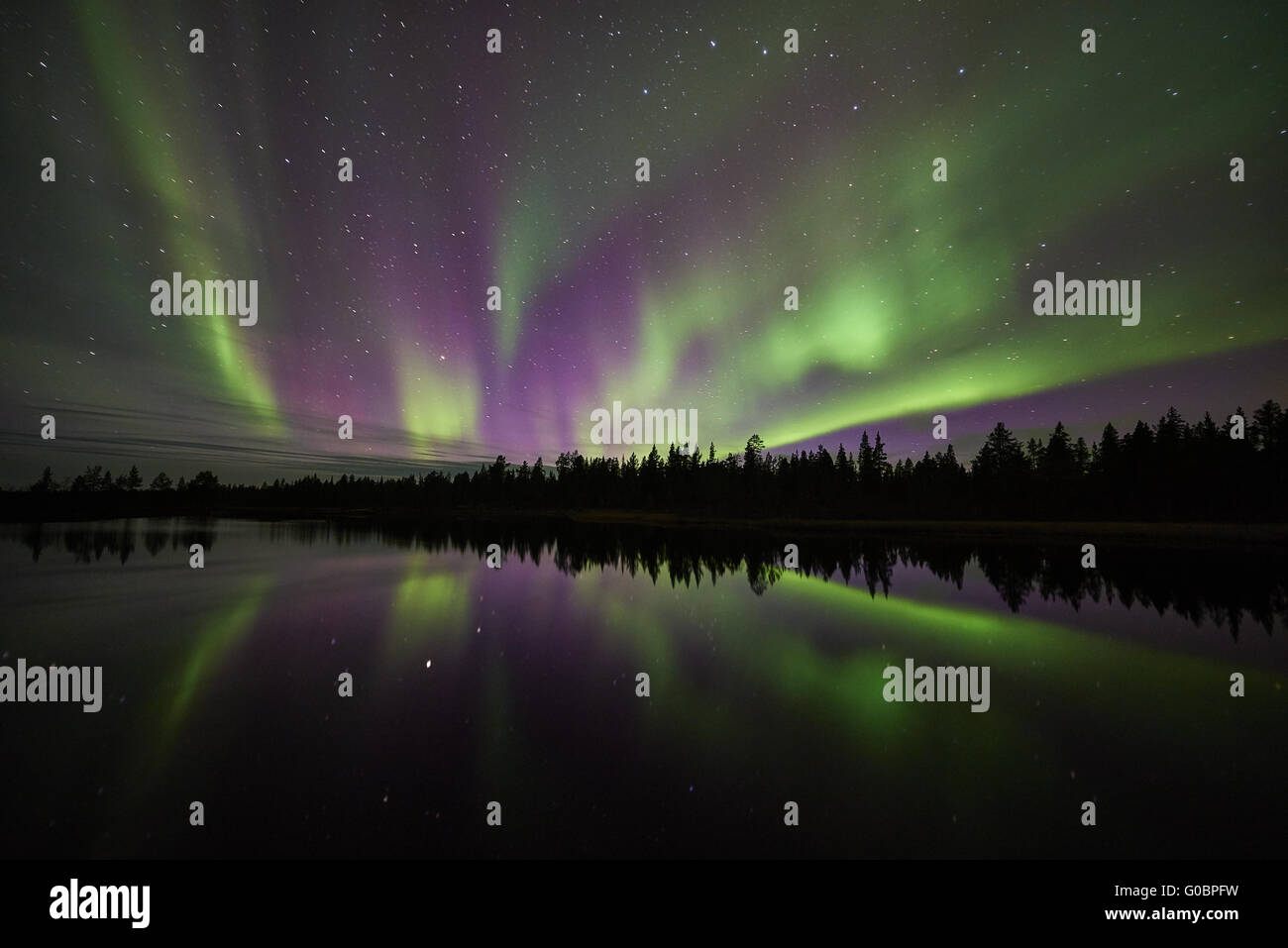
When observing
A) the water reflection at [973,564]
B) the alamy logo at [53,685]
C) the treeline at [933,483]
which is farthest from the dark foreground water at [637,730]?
the treeline at [933,483]

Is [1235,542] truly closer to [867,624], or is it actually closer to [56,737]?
[867,624]

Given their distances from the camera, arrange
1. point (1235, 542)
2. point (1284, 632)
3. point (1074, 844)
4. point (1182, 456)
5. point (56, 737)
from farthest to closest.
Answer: point (1182, 456) → point (1235, 542) → point (1284, 632) → point (56, 737) → point (1074, 844)

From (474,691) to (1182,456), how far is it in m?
109

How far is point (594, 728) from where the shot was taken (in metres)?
8.96

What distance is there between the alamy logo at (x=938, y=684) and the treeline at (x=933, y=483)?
110ft

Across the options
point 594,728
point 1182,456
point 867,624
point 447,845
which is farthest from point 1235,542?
point 447,845

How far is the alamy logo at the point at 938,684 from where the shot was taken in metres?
10.8

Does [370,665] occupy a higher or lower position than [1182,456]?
lower

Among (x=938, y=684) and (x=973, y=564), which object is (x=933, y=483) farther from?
(x=938, y=684)

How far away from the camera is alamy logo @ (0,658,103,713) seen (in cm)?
1042

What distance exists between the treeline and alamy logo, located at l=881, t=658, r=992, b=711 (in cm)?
3365

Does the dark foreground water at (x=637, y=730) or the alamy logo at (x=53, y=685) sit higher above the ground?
the alamy logo at (x=53, y=685)
